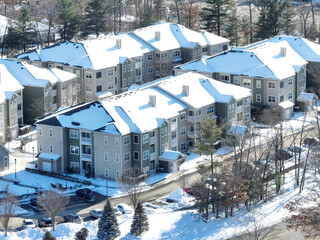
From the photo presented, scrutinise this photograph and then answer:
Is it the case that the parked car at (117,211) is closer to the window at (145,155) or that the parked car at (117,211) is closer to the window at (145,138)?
the window at (145,155)

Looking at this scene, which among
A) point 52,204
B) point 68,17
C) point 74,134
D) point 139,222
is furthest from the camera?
point 68,17

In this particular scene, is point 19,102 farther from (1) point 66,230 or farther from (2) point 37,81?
(1) point 66,230

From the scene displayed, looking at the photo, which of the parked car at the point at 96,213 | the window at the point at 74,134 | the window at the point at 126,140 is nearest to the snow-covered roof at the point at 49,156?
the window at the point at 74,134

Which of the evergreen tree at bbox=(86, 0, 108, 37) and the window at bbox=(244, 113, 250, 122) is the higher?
the evergreen tree at bbox=(86, 0, 108, 37)

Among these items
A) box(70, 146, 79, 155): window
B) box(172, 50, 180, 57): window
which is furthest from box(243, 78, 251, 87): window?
box(70, 146, 79, 155): window

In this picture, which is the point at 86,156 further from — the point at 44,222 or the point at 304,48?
the point at 304,48

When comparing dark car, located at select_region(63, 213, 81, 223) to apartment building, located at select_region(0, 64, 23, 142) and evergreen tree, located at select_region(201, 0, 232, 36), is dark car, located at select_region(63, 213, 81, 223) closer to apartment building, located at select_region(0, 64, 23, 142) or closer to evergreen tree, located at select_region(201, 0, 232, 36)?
apartment building, located at select_region(0, 64, 23, 142)

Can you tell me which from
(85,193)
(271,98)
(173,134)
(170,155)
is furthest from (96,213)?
(271,98)
